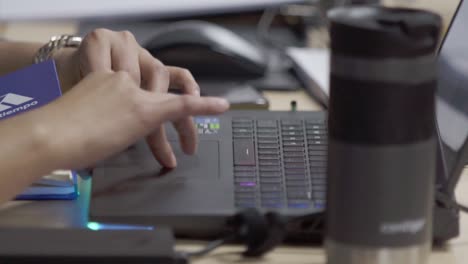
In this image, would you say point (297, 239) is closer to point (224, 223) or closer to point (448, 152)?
point (224, 223)

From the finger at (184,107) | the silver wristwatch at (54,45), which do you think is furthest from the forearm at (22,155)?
the silver wristwatch at (54,45)

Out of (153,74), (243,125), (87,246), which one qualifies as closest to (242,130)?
(243,125)

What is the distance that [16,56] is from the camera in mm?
1098

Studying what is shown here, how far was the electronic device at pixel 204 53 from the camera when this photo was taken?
50.9 inches

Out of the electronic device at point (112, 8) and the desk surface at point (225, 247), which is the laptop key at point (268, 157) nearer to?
the desk surface at point (225, 247)

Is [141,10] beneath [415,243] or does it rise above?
above

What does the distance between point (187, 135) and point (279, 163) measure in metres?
0.10

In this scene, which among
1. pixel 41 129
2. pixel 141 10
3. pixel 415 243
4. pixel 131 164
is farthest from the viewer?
pixel 141 10

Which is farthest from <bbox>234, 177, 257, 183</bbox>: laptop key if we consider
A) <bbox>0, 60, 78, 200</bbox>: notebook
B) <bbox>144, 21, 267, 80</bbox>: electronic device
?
<bbox>144, 21, 267, 80</bbox>: electronic device

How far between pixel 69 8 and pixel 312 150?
2.03ft

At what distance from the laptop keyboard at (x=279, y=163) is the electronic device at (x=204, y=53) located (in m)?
0.35

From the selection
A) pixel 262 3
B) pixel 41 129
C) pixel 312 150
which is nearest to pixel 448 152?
pixel 312 150

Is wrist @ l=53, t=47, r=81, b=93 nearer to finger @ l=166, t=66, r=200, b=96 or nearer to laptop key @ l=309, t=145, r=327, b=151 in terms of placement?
finger @ l=166, t=66, r=200, b=96

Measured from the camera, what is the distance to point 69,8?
54.0 inches
